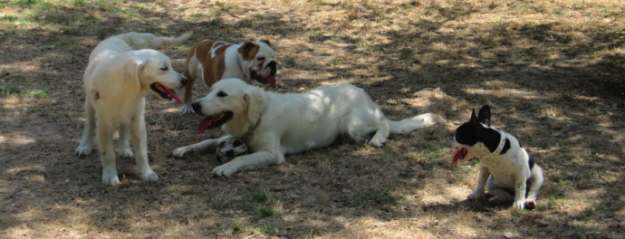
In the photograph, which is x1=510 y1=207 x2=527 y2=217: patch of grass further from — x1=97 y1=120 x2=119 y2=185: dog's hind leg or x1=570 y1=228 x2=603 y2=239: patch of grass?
x1=97 y1=120 x2=119 y2=185: dog's hind leg

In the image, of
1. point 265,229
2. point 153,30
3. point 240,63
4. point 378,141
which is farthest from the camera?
point 153,30

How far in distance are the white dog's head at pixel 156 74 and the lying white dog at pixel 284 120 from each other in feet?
2.58

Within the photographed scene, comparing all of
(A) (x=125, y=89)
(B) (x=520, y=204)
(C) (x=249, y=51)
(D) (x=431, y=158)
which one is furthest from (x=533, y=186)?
(C) (x=249, y=51)

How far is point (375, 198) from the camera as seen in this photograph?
16.5 feet

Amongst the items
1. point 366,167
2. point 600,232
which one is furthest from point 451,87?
point 600,232

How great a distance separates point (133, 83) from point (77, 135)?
7.34ft

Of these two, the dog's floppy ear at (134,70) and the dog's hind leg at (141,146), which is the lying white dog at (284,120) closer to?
the dog's hind leg at (141,146)

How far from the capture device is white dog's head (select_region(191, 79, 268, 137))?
565 cm

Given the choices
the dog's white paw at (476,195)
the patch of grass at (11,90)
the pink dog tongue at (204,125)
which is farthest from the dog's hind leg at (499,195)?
the patch of grass at (11,90)

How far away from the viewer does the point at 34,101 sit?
746 cm

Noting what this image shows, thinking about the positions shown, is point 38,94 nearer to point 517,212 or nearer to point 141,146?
point 141,146

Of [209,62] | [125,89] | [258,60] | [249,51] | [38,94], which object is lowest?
[38,94]

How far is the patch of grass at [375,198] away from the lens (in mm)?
4969

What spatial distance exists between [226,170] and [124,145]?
133cm
